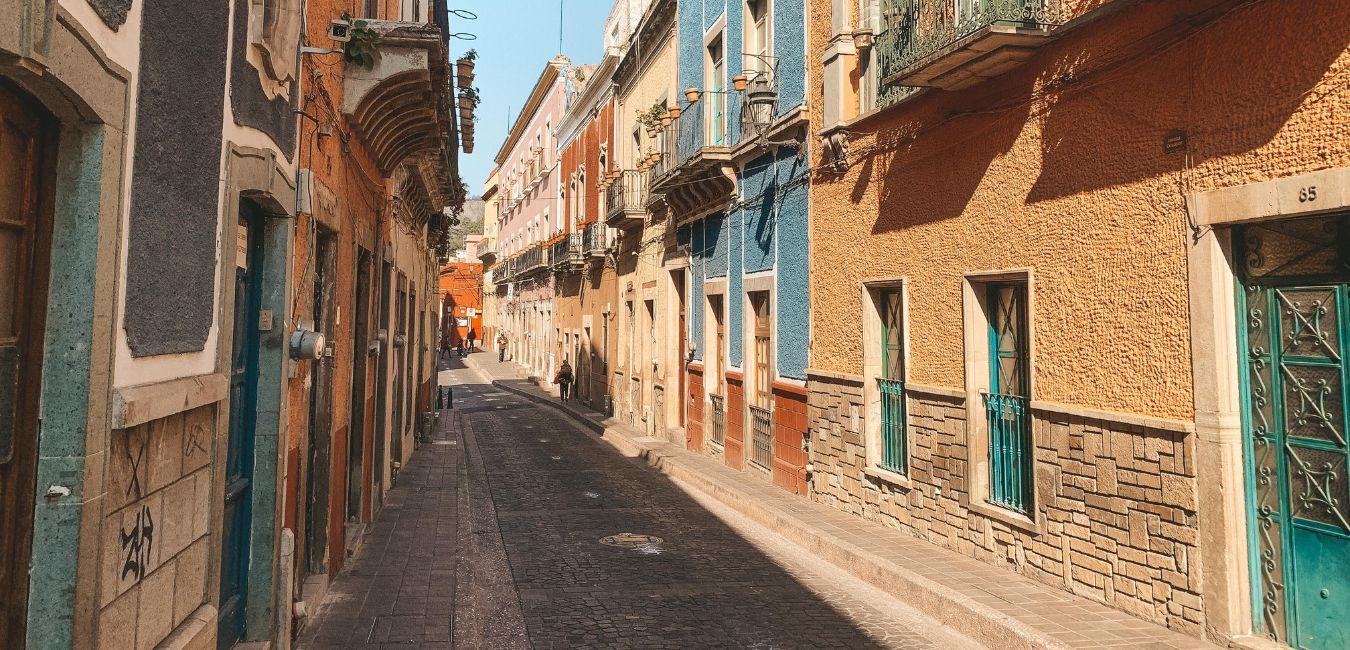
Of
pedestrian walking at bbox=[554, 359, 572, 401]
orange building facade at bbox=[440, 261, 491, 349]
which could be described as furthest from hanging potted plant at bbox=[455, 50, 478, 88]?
orange building facade at bbox=[440, 261, 491, 349]

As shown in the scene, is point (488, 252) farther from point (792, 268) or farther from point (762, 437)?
point (792, 268)

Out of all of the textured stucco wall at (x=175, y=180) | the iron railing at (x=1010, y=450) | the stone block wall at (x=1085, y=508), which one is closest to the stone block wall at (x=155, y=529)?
the textured stucco wall at (x=175, y=180)

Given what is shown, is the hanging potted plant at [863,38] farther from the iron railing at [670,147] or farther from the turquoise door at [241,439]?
the turquoise door at [241,439]

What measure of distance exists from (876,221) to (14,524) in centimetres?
831

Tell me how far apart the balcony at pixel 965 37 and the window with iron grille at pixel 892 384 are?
242 centimetres

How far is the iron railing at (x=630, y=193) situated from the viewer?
19.0m

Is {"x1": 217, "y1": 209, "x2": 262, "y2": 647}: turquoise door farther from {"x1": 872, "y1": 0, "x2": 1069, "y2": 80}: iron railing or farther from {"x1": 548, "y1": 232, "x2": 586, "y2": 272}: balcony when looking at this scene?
{"x1": 548, "y1": 232, "x2": 586, "y2": 272}: balcony

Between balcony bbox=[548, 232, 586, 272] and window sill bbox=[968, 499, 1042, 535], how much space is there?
18475mm

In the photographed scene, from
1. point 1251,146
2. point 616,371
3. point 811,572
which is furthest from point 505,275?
point 1251,146

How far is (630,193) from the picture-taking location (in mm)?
19422

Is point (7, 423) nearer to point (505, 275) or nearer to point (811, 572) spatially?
point (811, 572)

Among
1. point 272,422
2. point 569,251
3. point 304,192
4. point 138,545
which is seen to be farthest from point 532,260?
point 138,545

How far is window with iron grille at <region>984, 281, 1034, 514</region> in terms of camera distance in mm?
7352

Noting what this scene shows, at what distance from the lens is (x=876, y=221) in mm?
9477
